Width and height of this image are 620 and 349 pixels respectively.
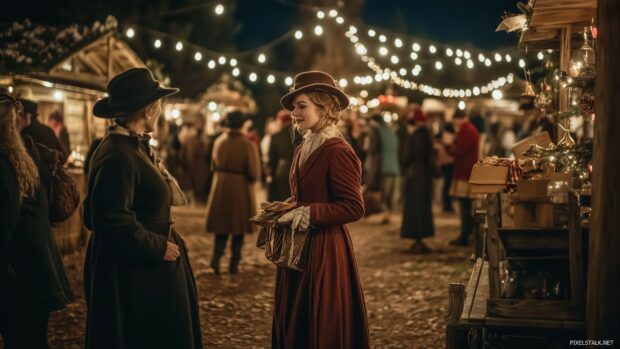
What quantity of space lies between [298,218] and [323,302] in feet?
1.69

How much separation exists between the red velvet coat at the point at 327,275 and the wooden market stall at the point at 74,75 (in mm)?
8051

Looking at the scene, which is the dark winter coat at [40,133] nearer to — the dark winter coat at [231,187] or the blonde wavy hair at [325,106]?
the dark winter coat at [231,187]

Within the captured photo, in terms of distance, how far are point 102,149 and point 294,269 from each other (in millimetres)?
1330

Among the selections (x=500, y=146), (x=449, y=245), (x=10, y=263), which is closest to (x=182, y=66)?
(x=500, y=146)

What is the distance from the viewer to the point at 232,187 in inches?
428

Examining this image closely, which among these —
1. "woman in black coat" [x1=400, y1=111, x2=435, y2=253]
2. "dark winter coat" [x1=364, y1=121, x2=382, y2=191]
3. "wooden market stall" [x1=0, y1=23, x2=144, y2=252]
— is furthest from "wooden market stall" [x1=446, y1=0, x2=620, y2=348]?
"dark winter coat" [x1=364, y1=121, x2=382, y2=191]

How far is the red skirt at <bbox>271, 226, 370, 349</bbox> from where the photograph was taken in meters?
4.94

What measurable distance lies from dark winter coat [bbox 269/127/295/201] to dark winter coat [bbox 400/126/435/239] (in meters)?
1.83

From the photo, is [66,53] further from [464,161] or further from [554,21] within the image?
[554,21]

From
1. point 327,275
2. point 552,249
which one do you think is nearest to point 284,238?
point 327,275

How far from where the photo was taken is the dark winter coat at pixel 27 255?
5.27m

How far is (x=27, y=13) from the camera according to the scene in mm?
24625

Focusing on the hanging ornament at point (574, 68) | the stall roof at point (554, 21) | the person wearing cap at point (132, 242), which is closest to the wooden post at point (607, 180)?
the hanging ornament at point (574, 68)

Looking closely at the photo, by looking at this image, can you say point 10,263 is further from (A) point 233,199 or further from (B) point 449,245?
(B) point 449,245
